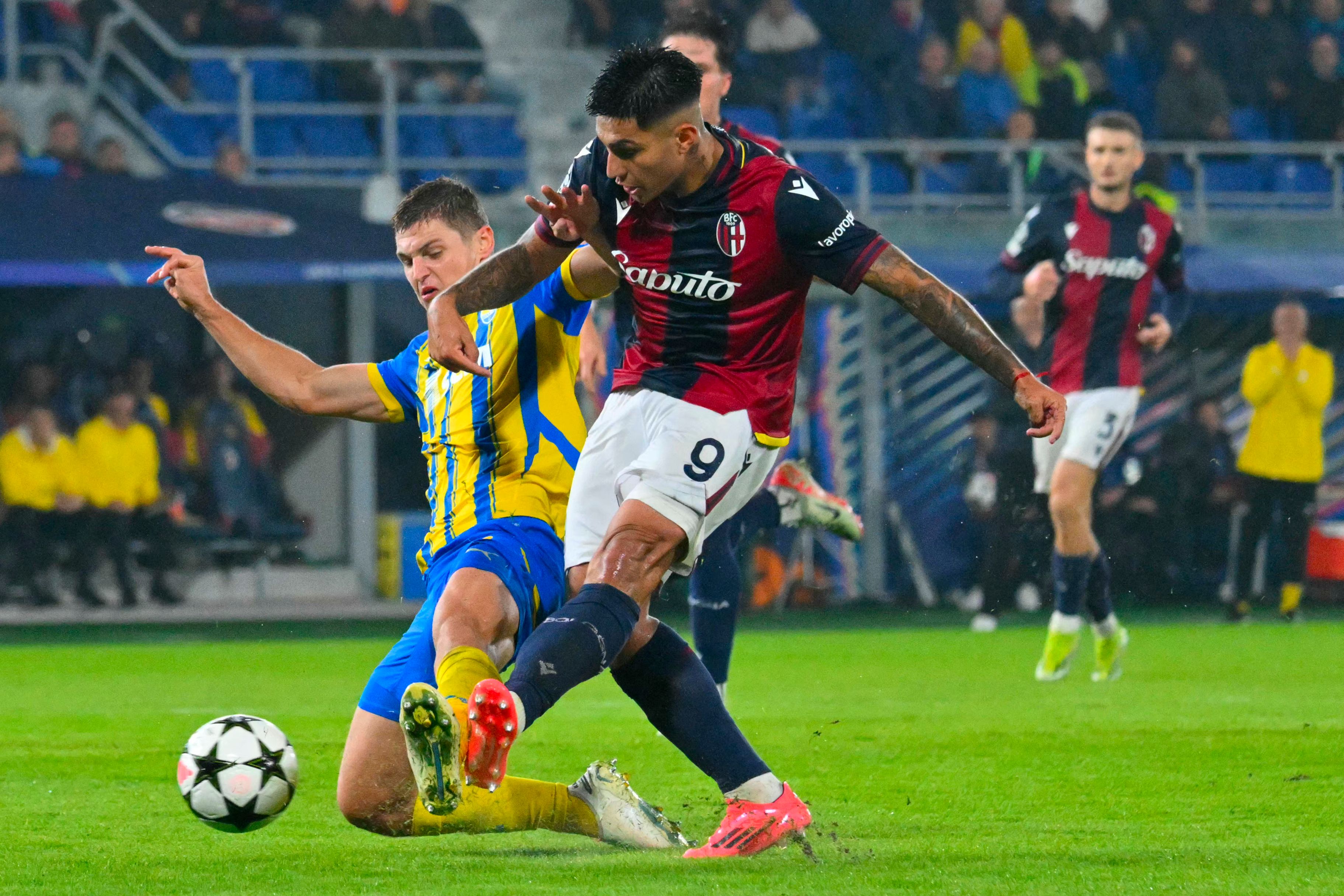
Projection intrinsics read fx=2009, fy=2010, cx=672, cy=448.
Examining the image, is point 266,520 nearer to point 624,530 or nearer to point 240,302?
point 240,302

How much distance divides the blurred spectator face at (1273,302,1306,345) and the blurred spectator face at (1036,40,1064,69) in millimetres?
5351

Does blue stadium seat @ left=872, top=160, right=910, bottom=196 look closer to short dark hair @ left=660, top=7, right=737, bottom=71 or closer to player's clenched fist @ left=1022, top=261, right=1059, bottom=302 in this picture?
player's clenched fist @ left=1022, top=261, right=1059, bottom=302

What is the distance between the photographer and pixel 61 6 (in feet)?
52.1

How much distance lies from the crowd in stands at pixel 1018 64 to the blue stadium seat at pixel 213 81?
3364 millimetres

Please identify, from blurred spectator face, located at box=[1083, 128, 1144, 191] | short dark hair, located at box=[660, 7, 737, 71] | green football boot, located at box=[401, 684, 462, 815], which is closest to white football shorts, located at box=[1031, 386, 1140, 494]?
blurred spectator face, located at box=[1083, 128, 1144, 191]

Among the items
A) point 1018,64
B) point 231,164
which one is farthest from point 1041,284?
point 1018,64

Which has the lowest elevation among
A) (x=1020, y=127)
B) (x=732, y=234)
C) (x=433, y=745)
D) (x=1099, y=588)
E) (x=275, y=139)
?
(x=1099, y=588)

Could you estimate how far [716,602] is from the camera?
691 centimetres

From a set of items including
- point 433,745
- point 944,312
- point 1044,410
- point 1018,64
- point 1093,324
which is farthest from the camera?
point 1018,64

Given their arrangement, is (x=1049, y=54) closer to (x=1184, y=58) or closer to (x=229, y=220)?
(x=1184, y=58)

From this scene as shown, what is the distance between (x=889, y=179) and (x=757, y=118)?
1251mm

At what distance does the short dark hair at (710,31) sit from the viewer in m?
6.71

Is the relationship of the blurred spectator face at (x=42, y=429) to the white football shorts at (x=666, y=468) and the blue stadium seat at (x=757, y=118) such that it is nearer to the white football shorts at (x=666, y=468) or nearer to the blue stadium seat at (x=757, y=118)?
the blue stadium seat at (x=757, y=118)

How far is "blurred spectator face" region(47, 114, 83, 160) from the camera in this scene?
14578 mm
